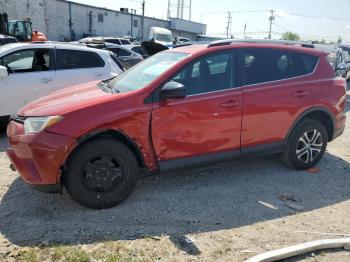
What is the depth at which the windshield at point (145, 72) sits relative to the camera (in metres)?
4.22

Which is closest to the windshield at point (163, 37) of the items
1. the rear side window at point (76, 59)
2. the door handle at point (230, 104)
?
the rear side window at point (76, 59)

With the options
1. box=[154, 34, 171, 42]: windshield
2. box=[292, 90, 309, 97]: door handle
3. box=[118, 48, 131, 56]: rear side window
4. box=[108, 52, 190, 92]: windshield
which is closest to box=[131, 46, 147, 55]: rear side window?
box=[118, 48, 131, 56]: rear side window

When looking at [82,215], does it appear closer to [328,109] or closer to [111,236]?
[111,236]

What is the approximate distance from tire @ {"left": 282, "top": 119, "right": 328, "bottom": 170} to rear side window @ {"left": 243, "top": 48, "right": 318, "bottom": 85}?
28.3 inches

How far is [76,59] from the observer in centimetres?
712

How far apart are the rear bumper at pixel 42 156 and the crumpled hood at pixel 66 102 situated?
28cm

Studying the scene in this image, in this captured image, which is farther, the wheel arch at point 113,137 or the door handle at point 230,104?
the door handle at point 230,104

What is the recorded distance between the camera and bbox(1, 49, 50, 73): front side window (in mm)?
6520

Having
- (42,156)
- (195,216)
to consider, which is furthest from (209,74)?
(42,156)

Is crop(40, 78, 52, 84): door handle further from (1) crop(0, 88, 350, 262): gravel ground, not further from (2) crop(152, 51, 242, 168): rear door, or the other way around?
(2) crop(152, 51, 242, 168): rear door

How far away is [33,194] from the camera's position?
14.0ft

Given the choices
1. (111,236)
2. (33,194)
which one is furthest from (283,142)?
(33,194)

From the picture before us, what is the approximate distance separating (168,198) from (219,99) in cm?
129

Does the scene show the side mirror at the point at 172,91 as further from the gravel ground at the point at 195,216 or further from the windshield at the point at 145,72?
the gravel ground at the point at 195,216
